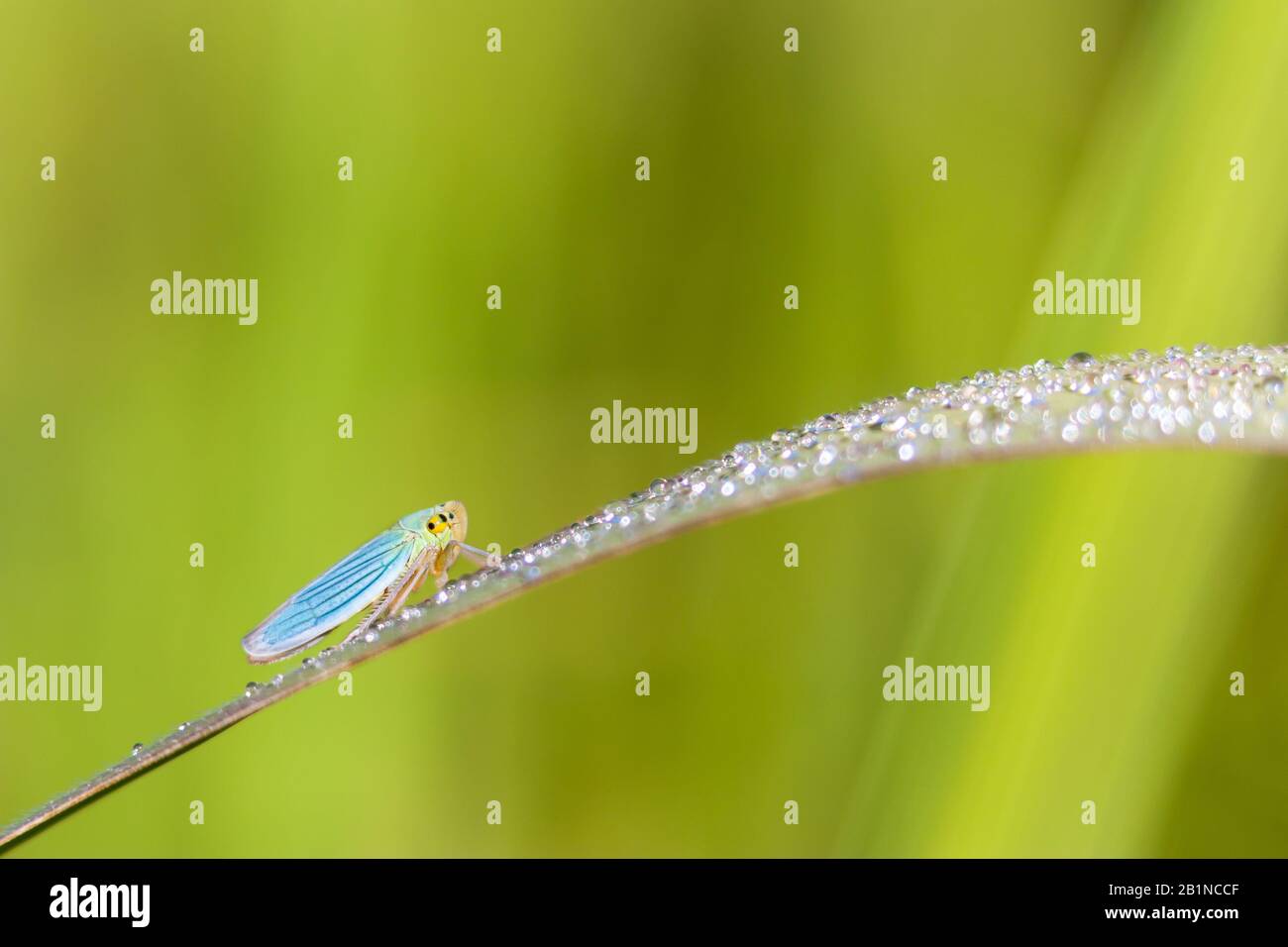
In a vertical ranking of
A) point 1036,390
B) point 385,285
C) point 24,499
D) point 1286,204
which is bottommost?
point 1036,390

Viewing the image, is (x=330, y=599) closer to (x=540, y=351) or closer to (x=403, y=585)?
(x=403, y=585)

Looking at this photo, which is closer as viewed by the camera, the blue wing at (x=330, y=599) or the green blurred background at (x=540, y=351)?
the blue wing at (x=330, y=599)

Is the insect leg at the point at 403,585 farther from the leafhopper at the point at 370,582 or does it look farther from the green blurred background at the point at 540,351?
the green blurred background at the point at 540,351

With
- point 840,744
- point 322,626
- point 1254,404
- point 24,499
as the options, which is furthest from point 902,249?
point 24,499

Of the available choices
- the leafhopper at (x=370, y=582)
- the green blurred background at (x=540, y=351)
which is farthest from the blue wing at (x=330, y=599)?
the green blurred background at (x=540, y=351)

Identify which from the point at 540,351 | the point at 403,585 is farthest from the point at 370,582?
the point at 540,351

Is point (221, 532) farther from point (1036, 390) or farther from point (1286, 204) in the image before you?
point (1286, 204)
